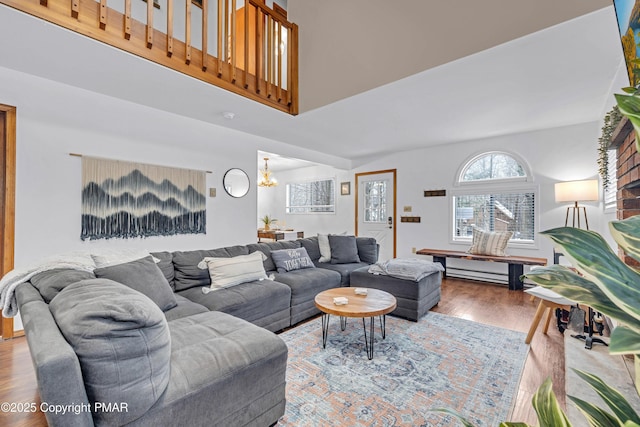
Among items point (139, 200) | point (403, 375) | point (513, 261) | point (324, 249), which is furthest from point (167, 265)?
point (513, 261)

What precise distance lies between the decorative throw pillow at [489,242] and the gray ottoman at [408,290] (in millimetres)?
1754

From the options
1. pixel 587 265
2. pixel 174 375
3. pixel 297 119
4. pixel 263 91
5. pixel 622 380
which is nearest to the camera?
pixel 587 265

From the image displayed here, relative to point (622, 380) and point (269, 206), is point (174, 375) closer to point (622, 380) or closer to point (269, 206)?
point (622, 380)

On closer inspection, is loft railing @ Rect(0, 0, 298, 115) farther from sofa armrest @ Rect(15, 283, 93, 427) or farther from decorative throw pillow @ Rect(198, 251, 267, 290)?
sofa armrest @ Rect(15, 283, 93, 427)

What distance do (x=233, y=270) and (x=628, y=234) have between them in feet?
8.80

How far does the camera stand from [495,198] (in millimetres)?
4797

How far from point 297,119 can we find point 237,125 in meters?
0.86

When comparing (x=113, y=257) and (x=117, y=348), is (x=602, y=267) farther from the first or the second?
(x=113, y=257)

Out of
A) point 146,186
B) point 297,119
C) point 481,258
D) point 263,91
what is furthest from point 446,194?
point 146,186

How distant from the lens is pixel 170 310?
83.6 inches

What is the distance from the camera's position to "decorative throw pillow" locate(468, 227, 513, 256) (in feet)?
14.8

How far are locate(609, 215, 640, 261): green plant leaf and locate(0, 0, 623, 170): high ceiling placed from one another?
2251mm

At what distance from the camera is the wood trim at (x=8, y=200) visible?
2535 mm

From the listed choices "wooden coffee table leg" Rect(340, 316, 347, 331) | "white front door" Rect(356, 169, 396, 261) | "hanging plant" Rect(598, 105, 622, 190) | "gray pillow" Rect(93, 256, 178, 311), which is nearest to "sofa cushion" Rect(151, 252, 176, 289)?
"gray pillow" Rect(93, 256, 178, 311)
